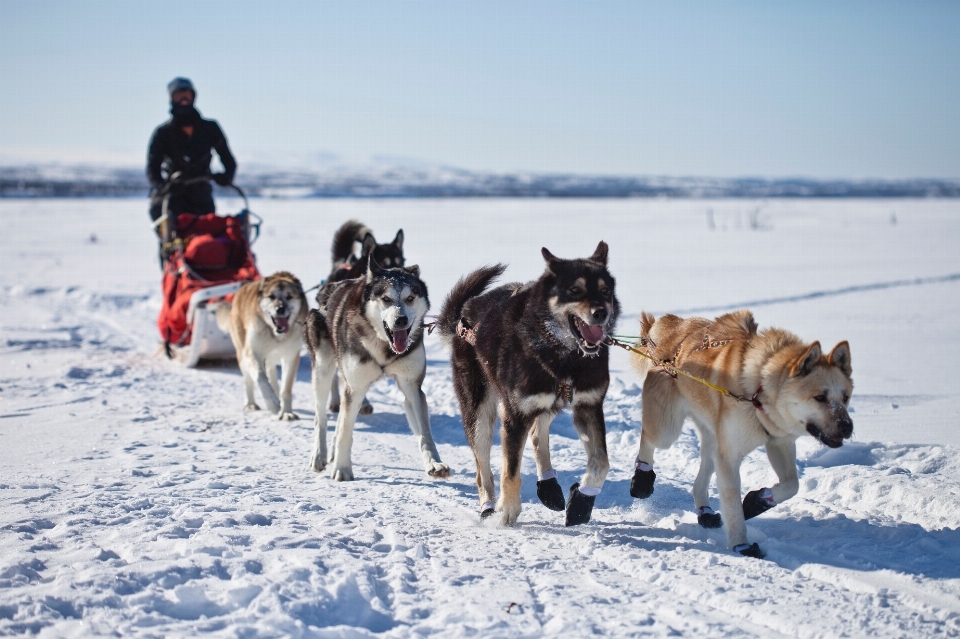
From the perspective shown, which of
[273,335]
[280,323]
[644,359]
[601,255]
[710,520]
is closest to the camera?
[710,520]

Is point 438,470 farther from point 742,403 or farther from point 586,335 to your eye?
point 742,403

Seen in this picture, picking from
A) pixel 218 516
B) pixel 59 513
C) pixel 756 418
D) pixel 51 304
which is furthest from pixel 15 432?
pixel 51 304

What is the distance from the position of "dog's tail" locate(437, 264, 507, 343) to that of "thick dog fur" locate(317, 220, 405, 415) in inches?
35.7

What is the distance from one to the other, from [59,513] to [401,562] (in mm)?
1560

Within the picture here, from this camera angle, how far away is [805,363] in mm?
3201

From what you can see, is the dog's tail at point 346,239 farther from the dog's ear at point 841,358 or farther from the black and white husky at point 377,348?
the dog's ear at point 841,358

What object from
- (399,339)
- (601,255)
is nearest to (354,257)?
(399,339)

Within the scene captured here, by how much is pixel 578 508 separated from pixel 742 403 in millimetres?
801

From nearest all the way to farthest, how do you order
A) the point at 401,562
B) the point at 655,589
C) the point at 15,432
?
the point at 655,589, the point at 401,562, the point at 15,432

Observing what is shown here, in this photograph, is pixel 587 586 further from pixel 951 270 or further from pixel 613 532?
pixel 951 270

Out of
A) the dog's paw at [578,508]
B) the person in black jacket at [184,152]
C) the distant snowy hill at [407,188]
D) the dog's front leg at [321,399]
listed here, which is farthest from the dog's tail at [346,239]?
the distant snowy hill at [407,188]

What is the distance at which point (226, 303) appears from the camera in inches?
269

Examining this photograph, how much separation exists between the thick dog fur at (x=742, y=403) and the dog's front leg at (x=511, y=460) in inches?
23.2

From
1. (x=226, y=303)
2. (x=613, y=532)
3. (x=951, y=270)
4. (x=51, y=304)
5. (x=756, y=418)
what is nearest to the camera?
(x=756, y=418)
